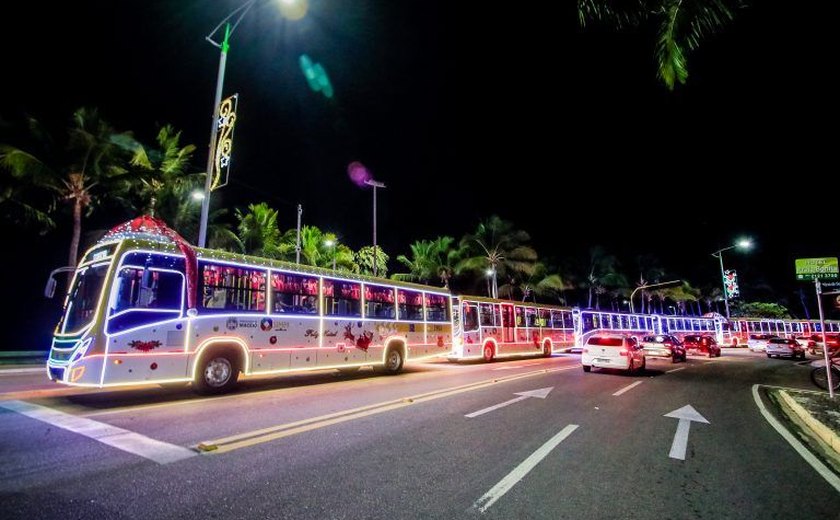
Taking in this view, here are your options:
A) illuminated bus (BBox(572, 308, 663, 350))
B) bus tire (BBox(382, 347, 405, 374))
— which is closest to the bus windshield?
bus tire (BBox(382, 347, 405, 374))

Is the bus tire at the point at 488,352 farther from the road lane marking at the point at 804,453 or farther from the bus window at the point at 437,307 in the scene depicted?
the road lane marking at the point at 804,453

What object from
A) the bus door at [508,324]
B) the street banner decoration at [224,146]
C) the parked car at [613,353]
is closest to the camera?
the parked car at [613,353]

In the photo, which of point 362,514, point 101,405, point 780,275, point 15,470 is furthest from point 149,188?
point 780,275

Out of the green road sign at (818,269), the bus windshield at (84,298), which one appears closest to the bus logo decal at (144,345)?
the bus windshield at (84,298)

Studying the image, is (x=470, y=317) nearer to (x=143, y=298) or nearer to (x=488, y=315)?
(x=488, y=315)

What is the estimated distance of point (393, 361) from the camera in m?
15.2

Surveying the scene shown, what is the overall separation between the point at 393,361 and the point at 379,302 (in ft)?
7.28

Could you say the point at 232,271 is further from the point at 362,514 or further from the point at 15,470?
the point at 362,514

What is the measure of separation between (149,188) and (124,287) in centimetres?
1886

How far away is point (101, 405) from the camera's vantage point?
Answer: 8.14 meters

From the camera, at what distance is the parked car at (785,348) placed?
29.6 metres

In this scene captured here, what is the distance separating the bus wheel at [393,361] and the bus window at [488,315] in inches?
266

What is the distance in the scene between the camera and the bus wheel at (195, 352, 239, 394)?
31.1 feet

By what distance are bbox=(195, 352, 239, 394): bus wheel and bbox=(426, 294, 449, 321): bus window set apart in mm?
8379
